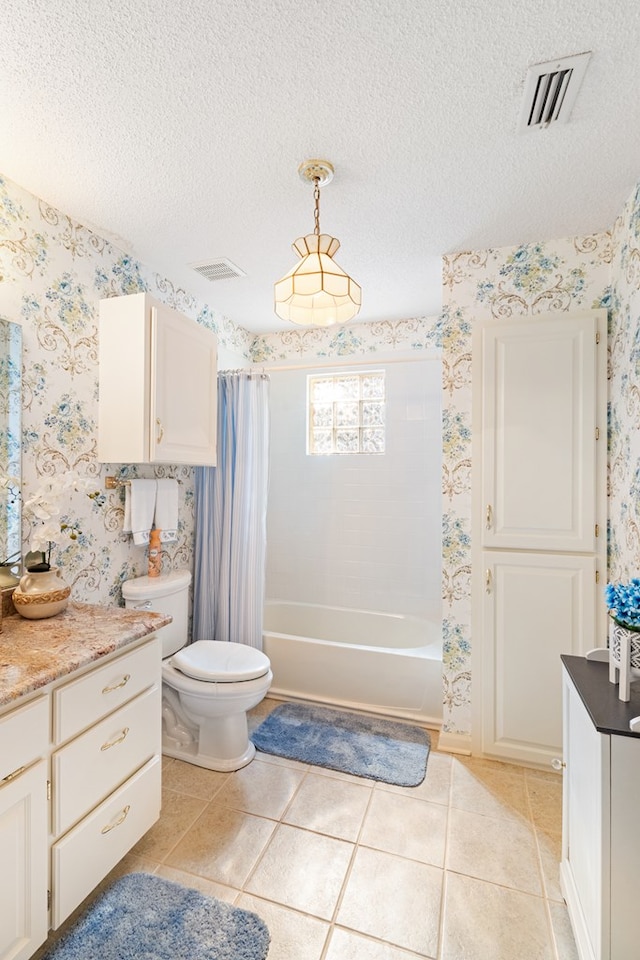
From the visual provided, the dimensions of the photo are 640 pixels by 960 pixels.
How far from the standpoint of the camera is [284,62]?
3.83ft

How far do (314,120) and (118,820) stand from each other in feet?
7.37

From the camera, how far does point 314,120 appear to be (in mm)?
1351

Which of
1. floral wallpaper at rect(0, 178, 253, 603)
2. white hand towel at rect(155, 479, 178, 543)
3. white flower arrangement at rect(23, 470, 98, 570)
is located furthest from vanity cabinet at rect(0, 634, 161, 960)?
white hand towel at rect(155, 479, 178, 543)

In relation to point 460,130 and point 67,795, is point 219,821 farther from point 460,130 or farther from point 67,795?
point 460,130

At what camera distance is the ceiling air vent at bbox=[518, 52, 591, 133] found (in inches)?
45.6

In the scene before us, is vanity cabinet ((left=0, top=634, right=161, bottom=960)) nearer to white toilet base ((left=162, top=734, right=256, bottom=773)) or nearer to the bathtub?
white toilet base ((left=162, top=734, right=256, bottom=773))

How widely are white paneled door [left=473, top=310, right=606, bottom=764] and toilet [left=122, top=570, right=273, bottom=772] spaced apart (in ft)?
3.61

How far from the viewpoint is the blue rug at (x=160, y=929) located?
47.7 inches

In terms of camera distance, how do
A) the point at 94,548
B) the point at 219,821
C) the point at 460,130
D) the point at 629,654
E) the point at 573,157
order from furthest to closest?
the point at 94,548, the point at 219,821, the point at 573,157, the point at 460,130, the point at 629,654

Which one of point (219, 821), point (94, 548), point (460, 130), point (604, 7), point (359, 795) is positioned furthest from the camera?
point (94, 548)

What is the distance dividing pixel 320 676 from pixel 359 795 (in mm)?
729

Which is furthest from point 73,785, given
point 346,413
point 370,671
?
point 346,413

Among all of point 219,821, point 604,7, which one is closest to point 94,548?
point 219,821

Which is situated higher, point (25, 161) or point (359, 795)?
point (25, 161)
